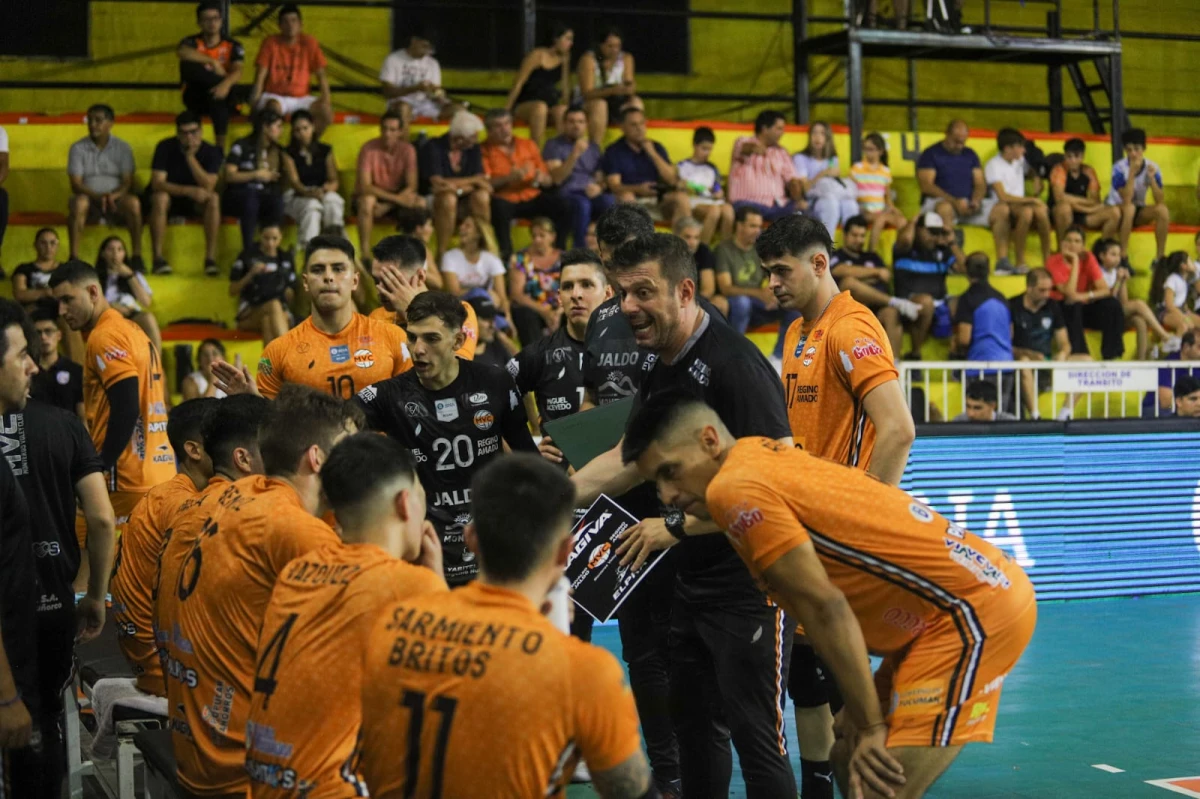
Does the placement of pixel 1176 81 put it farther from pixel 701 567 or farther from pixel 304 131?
pixel 701 567

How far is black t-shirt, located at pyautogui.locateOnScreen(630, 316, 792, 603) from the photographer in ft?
15.9

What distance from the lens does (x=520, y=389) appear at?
6.95m

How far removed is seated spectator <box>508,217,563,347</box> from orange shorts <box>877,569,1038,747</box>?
361 inches

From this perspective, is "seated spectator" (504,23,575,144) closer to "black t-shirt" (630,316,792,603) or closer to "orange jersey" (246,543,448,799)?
"black t-shirt" (630,316,792,603)

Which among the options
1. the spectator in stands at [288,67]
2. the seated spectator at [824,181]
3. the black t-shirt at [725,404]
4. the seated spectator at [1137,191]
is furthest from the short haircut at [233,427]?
the seated spectator at [1137,191]

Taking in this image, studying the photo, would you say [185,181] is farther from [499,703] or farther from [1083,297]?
[499,703]

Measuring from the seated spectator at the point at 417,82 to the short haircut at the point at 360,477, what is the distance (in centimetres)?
1184

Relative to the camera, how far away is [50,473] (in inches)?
220

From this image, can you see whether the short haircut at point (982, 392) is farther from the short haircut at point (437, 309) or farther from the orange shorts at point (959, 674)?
the orange shorts at point (959, 674)

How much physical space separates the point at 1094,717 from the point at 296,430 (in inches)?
202

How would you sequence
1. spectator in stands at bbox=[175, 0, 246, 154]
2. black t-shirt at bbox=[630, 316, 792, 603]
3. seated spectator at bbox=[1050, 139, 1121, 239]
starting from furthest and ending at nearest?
1. seated spectator at bbox=[1050, 139, 1121, 239]
2. spectator in stands at bbox=[175, 0, 246, 154]
3. black t-shirt at bbox=[630, 316, 792, 603]

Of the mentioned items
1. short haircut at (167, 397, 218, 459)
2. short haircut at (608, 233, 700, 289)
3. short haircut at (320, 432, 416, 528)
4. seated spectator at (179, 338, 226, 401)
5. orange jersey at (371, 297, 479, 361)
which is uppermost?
short haircut at (608, 233, 700, 289)

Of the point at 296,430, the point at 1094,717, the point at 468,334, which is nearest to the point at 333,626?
the point at 296,430

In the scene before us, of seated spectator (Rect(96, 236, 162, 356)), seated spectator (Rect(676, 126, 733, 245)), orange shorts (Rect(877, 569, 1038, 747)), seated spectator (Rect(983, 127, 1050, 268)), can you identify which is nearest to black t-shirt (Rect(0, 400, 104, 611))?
orange shorts (Rect(877, 569, 1038, 747))
